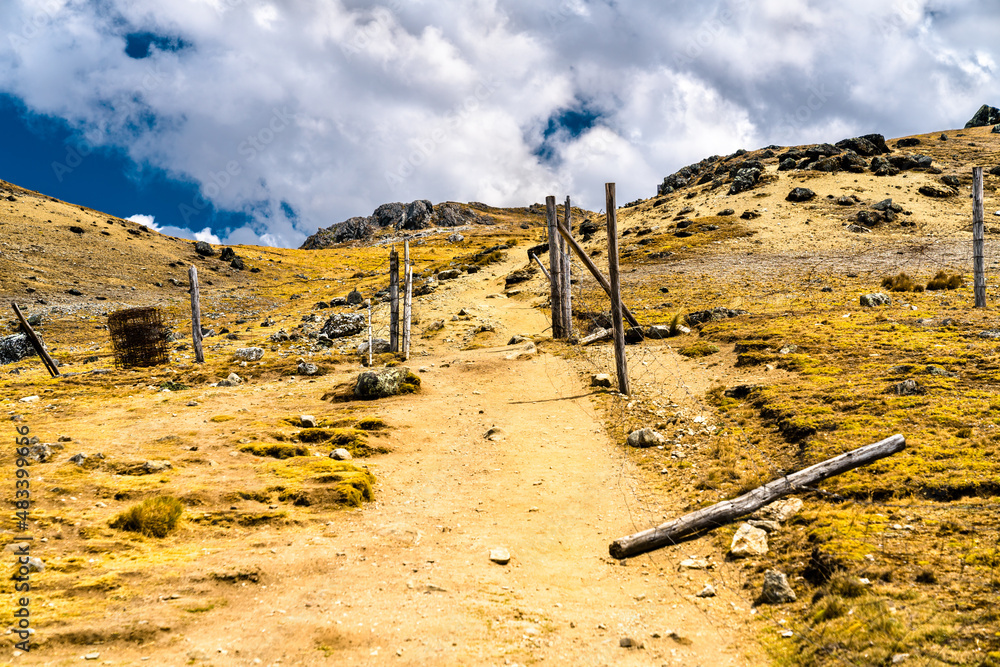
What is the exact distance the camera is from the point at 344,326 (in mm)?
27094

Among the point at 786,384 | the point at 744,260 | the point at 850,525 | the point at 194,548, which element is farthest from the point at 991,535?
the point at 744,260

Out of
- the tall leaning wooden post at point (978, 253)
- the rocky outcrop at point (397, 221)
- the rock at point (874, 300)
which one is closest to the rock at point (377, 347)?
the rock at point (874, 300)

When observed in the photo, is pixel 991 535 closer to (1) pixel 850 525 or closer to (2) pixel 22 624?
(1) pixel 850 525

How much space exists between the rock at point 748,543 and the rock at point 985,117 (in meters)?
110

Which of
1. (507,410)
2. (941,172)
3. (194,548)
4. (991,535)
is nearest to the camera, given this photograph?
(991,535)

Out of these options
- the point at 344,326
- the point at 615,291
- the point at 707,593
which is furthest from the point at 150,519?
the point at 344,326

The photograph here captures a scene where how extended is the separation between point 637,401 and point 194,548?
10103 mm

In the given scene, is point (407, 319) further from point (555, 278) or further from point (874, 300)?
point (874, 300)

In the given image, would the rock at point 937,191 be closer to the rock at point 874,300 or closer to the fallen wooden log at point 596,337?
the rock at point 874,300

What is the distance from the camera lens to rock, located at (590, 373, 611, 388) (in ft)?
48.5

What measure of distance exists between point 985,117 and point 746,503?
113m

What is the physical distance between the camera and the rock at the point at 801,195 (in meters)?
47.4

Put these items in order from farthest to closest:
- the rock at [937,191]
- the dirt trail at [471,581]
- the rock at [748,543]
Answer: the rock at [937,191] → the rock at [748,543] → the dirt trail at [471,581]

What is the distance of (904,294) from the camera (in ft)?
66.9
